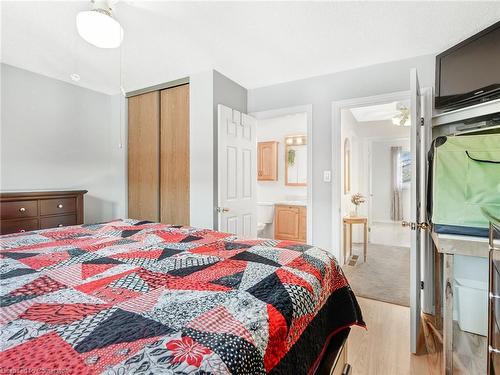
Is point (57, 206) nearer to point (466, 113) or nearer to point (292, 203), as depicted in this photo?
point (292, 203)

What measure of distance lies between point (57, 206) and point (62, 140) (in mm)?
929

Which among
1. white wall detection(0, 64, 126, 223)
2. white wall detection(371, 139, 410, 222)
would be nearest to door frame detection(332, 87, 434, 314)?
white wall detection(0, 64, 126, 223)

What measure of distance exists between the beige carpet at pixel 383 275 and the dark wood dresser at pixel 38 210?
3.22 m

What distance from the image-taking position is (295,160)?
4781 millimetres

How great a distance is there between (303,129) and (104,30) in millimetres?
3601

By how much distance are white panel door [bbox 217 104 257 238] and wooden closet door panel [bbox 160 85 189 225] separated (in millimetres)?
527

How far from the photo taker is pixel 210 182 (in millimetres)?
2902

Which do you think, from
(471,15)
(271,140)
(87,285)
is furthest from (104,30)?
(271,140)

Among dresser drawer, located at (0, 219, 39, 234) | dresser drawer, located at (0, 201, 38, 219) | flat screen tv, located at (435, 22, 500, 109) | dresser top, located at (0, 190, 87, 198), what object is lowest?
dresser drawer, located at (0, 219, 39, 234)

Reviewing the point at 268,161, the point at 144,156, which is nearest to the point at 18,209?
the point at 144,156

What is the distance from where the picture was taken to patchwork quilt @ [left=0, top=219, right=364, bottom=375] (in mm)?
513

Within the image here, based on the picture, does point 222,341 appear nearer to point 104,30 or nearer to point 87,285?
point 87,285

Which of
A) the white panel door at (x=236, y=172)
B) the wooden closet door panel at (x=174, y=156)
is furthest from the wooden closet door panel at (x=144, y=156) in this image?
the white panel door at (x=236, y=172)

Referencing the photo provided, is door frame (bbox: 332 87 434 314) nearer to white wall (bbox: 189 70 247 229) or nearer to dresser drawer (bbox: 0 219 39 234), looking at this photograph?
white wall (bbox: 189 70 247 229)
